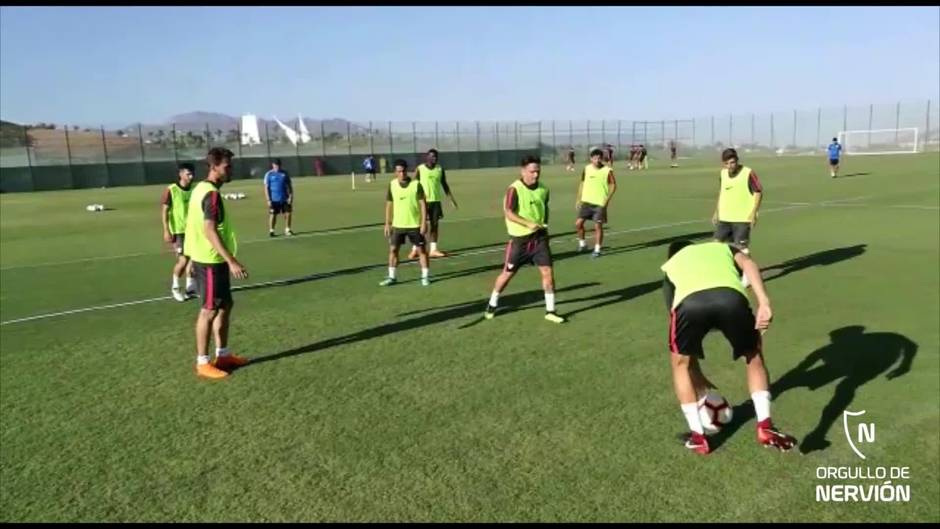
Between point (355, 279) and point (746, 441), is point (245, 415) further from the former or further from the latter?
point (355, 279)

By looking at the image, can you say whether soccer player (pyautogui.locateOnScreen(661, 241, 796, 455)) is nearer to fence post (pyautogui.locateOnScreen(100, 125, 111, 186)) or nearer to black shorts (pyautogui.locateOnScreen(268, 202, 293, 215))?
black shorts (pyautogui.locateOnScreen(268, 202, 293, 215))

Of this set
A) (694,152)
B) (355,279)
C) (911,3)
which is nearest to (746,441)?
(911,3)

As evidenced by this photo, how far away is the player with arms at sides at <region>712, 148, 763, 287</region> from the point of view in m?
10.9

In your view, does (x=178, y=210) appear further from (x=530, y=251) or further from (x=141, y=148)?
(x=141, y=148)

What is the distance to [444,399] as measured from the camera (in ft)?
20.4

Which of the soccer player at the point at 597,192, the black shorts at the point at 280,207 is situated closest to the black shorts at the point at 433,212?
the soccer player at the point at 597,192

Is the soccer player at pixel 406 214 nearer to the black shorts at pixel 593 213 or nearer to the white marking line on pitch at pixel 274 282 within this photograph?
the white marking line on pitch at pixel 274 282

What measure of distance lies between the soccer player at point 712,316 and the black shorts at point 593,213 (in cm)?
895

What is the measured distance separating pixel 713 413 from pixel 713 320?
0.92 metres

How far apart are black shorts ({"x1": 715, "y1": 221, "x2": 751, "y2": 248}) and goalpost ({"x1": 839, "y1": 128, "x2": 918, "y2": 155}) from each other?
63044 mm

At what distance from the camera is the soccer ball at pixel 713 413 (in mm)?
5277

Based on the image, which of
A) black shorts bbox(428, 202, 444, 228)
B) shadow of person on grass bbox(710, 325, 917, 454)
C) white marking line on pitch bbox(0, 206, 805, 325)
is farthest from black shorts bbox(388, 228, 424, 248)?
shadow of person on grass bbox(710, 325, 917, 454)

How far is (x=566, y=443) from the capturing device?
207 inches
